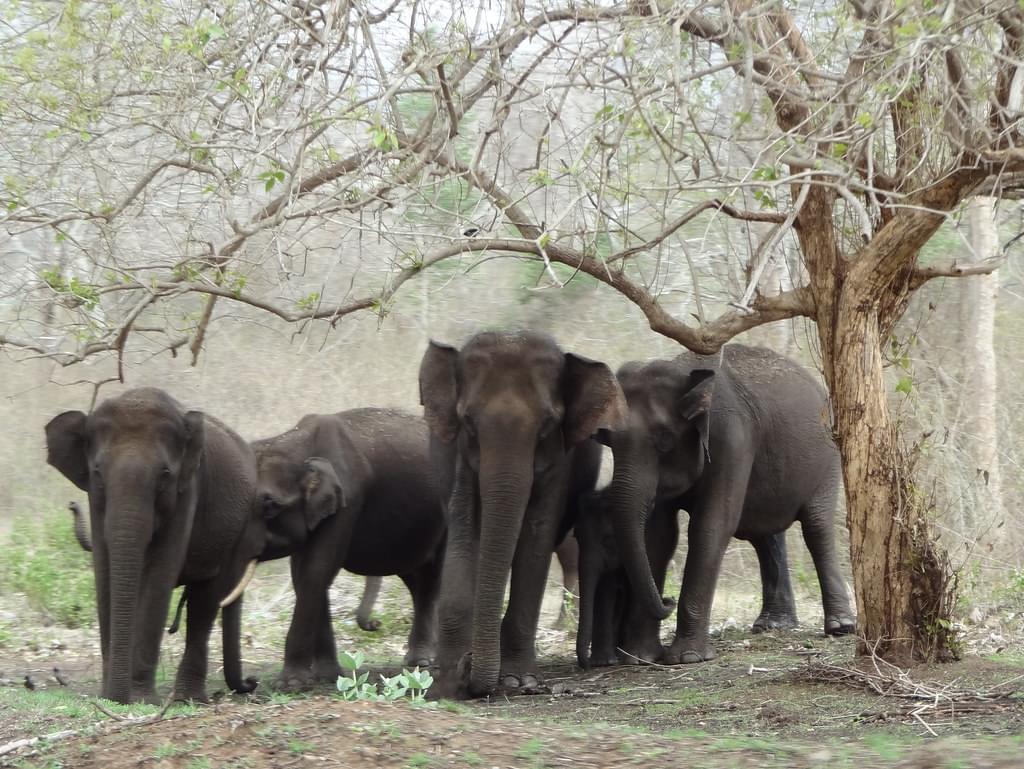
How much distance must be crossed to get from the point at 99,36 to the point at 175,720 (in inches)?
158

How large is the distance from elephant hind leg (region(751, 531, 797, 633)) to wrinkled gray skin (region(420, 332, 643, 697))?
3.18 metres

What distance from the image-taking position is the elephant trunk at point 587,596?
31.4 ft

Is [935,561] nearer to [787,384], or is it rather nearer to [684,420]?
[684,420]

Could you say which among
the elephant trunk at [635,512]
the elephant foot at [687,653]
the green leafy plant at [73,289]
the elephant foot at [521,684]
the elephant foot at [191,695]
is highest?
the green leafy plant at [73,289]

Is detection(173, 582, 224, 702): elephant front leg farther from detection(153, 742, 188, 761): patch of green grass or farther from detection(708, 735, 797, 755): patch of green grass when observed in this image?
detection(708, 735, 797, 755): patch of green grass

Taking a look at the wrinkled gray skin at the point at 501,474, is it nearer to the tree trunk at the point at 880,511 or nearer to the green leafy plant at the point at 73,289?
the tree trunk at the point at 880,511

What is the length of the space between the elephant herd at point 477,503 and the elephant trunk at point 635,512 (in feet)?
0.05

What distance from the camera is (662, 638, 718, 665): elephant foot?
955 centimetres

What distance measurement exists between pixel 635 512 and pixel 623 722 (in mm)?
2357

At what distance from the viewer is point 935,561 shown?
781 centimetres

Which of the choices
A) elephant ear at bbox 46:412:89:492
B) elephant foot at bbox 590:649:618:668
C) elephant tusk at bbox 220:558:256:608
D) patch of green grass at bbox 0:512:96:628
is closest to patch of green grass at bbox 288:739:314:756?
elephant tusk at bbox 220:558:256:608

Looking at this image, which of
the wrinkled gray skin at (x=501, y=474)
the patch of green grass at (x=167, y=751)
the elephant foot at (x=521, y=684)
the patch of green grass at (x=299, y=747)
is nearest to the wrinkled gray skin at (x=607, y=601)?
the wrinkled gray skin at (x=501, y=474)

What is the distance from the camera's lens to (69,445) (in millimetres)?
8945

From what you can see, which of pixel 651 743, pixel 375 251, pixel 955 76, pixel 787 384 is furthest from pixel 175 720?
pixel 375 251
